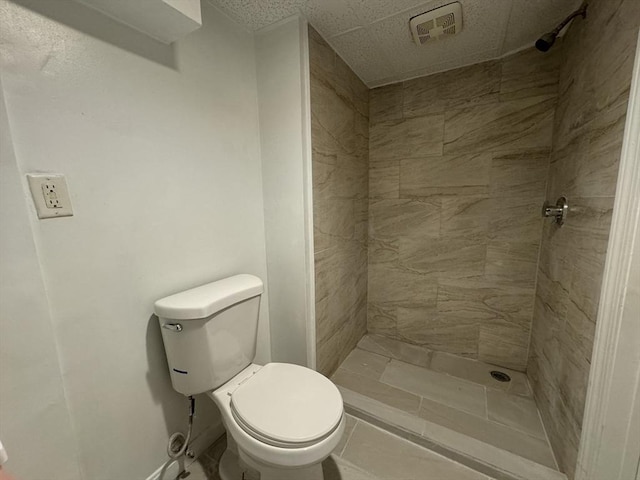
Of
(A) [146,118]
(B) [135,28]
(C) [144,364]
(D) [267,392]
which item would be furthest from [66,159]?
(D) [267,392]

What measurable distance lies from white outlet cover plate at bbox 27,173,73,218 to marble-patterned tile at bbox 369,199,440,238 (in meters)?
1.69

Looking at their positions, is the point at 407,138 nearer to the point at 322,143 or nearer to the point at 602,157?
the point at 322,143

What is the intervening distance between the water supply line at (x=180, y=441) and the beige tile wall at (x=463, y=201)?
4.79ft

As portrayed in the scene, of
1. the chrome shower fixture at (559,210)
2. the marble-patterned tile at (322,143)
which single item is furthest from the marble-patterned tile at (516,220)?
the marble-patterned tile at (322,143)

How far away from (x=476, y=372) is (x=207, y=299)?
5.80ft

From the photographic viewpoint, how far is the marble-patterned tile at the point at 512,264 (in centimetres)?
154

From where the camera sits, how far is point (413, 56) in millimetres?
1472

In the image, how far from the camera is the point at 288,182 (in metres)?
1.29

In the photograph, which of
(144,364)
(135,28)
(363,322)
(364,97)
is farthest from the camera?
(363,322)

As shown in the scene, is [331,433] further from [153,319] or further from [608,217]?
[608,217]

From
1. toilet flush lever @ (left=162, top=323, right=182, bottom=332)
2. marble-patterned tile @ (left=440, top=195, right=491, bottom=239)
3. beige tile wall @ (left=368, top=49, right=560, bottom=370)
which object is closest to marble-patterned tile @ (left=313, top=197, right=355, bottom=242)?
beige tile wall @ (left=368, top=49, right=560, bottom=370)

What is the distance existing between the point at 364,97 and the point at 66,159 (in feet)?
5.59

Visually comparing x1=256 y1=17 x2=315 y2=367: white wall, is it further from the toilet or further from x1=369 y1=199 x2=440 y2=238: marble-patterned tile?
x1=369 y1=199 x2=440 y2=238: marble-patterned tile

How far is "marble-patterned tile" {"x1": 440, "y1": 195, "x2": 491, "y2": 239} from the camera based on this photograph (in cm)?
163
